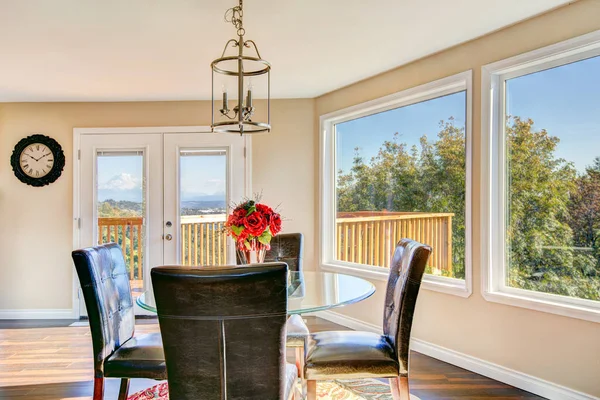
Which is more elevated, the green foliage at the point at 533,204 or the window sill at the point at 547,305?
the green foliage at the point at 533,204

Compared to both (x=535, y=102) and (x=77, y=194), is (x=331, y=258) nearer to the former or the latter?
(x=535, y=102)

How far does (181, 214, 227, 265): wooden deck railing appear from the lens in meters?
4.83

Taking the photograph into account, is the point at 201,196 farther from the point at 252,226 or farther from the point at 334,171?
the point at 252,226

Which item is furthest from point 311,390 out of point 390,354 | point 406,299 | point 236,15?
point 236,15

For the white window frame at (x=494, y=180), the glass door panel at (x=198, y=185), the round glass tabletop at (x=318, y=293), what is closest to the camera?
the round glass tabletop at (x=318, y=293)

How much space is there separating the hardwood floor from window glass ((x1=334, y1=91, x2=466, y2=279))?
76 cm

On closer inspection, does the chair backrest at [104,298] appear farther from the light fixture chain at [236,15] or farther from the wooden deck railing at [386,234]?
the wooden deck railing at [386,234]

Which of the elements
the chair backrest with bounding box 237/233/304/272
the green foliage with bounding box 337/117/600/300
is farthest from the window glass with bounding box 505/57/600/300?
the chair backrest with bounding box 237/233/304/272

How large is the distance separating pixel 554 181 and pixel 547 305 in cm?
77

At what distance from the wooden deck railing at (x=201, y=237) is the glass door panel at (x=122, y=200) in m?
0.47

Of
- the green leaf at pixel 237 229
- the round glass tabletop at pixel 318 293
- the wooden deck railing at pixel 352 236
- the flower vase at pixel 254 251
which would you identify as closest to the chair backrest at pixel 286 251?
the round glass tabletop at pixel 318 293

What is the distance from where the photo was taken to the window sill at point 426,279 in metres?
3.28

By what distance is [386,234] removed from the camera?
414 cm

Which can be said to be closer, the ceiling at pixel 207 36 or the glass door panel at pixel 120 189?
the ceiling at pixel 207 36
